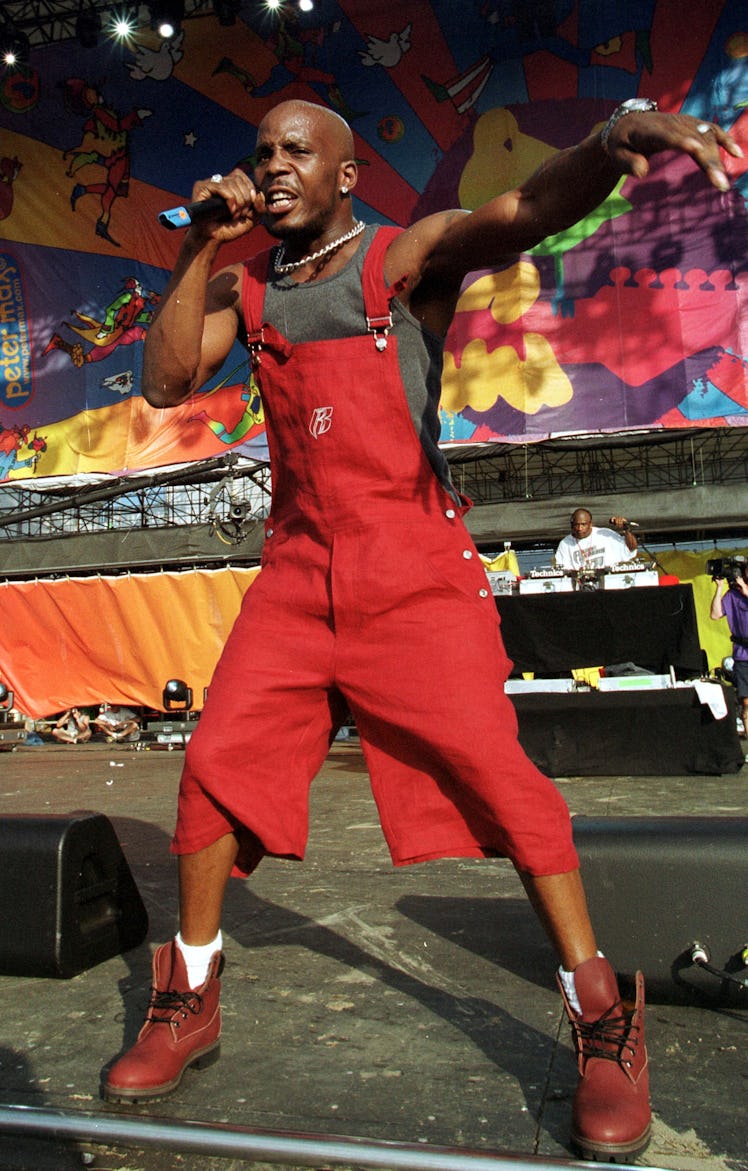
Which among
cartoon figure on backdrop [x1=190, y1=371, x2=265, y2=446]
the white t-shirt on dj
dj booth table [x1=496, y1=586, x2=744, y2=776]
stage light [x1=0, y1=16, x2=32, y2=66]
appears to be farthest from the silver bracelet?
stage light [x1=0, y1=16, x2=32, y2=66]

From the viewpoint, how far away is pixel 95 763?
9312mm

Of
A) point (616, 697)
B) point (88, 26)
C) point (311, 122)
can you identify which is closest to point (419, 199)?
point (88, 26)

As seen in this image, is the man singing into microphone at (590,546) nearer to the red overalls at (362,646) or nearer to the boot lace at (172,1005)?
the red overalls at (362,646)

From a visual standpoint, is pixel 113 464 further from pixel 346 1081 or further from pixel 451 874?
pixel 346 1081

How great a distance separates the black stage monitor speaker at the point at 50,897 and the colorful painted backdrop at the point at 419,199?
29.4 feet

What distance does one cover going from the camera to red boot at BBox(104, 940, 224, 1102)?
5.53 feet

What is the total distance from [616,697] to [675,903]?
4516 millimetres

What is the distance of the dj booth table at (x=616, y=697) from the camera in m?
6.31

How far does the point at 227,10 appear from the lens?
12227 millimetres

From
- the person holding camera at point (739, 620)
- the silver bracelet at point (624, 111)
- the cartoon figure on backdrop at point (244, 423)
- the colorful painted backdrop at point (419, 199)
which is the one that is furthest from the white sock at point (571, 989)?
the cartoon figure on backdrop at point (244, 423)

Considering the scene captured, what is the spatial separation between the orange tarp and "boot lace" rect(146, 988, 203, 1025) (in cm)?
1008

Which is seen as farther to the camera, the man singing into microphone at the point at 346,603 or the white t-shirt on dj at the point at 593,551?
the white t-shirt on dj at the point at 593,551

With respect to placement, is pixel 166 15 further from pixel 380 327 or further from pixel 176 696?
pixel 380 327

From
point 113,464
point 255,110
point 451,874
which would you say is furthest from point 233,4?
point 451,874
